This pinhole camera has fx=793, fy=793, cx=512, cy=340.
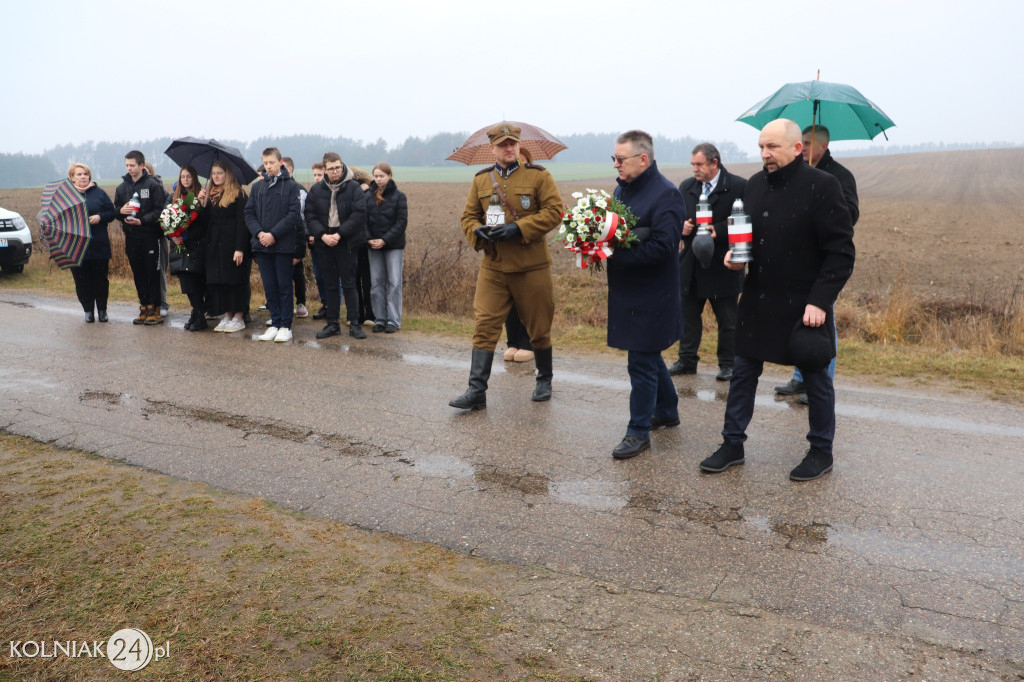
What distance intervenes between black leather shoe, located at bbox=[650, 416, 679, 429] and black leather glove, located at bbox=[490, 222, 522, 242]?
1.84 meters

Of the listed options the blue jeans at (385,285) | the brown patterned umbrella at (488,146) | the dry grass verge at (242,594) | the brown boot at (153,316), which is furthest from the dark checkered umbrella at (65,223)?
the dry grass verge at (242,594)

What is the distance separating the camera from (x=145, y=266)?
1084 cm

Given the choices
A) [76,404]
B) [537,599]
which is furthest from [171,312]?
[537,599]

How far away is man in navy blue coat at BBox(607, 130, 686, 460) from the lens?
5.29 metres

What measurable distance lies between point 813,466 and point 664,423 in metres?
1.30

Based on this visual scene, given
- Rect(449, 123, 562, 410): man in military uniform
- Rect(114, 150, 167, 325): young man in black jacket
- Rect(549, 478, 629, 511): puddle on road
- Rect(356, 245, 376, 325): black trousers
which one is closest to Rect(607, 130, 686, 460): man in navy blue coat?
Rect(549, 478, 629, 511): puddle on road

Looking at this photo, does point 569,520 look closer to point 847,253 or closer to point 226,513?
point 226,513

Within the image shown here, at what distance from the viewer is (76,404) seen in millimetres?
6738

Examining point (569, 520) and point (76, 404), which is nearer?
point (569, 520)

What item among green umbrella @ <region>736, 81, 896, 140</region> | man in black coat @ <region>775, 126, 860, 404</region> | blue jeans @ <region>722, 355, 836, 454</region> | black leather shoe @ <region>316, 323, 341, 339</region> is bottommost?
black leather shoe @ <region>316, 323, 341, 339</region>

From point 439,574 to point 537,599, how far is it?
507 millimetres

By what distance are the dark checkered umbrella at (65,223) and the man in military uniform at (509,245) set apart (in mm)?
6330

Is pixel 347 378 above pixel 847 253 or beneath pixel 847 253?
beneath

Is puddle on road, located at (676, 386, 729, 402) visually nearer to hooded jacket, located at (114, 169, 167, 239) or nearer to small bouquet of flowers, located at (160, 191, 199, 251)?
small bouquet of flowers, located at (160, 191, 199, 251)
